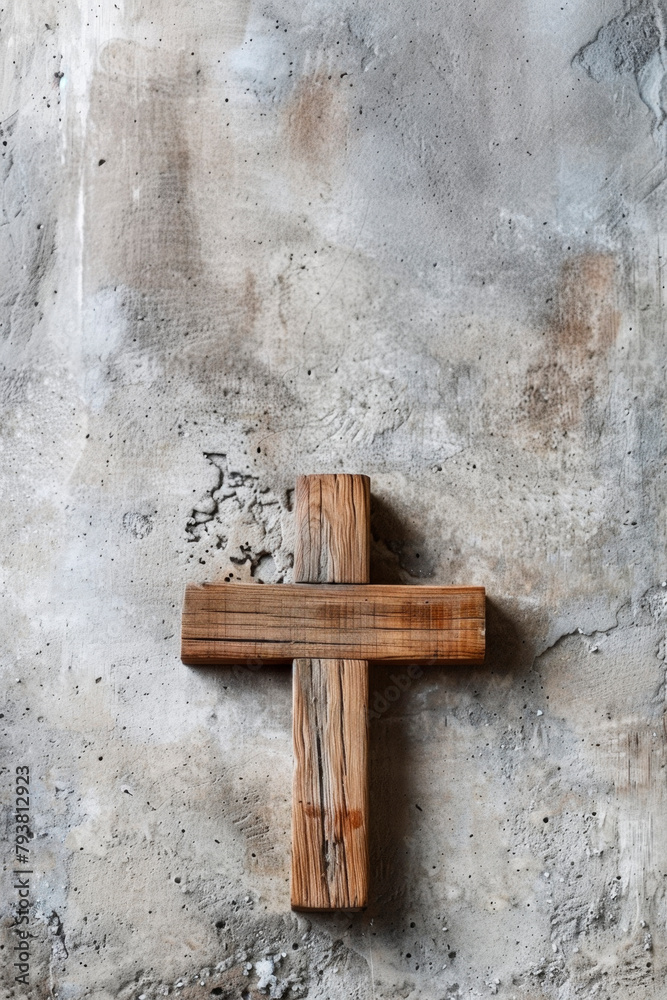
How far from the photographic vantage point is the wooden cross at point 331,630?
6.24ft

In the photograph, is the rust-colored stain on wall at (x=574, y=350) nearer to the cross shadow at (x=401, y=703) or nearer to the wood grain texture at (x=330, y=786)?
the cross shadow at (x=401, y=703)

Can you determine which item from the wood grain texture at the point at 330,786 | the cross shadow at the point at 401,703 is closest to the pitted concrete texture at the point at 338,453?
the cross shadow at the point at 401,703

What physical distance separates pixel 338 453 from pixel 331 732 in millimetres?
664

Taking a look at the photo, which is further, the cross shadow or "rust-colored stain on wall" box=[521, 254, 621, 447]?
"rust-colored stain on wall" box=[521, 254, 621, 447]

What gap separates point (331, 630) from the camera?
194 cm

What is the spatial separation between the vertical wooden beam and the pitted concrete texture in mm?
123

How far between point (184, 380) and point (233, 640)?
0.65 metres

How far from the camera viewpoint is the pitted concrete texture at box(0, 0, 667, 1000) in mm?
1978

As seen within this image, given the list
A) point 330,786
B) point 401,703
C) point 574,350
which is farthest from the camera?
point 574,350

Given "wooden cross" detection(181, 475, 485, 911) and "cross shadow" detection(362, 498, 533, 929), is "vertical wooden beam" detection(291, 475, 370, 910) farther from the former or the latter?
Answer: "cross shadow" detection(362, 498, 533, 929)

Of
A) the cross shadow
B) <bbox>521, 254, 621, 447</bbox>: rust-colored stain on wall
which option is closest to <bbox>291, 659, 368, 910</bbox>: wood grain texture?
the cross shadow

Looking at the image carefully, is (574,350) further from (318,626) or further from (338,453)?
(318,626)

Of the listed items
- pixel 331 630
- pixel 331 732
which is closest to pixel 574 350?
pixel 331 630

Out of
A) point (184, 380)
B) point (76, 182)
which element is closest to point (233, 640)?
point (184, 380)
